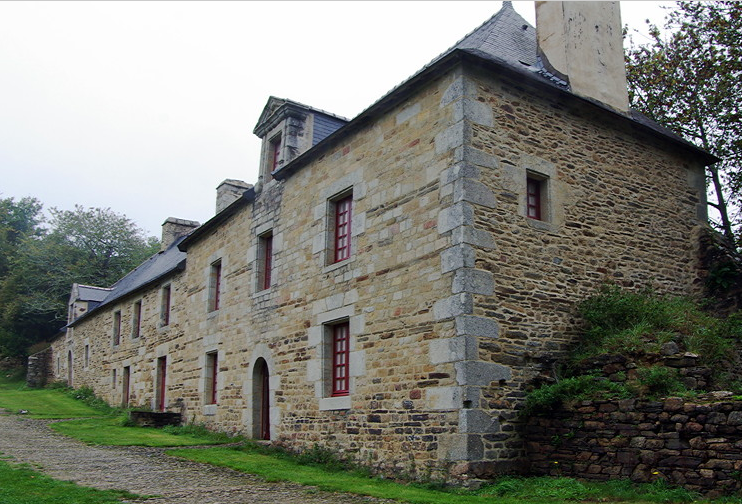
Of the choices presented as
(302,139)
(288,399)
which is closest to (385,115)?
(302,139)

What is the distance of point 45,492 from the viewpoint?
7.40 metres

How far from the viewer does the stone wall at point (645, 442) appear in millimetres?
6641

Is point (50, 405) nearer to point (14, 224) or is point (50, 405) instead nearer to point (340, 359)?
point (340, 359)

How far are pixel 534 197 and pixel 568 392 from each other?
3080mm

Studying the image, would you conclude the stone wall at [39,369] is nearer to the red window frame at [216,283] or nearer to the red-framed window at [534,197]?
the red window frame at [216,283]

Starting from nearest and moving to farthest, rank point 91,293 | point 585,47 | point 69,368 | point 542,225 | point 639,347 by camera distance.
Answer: point 639,347
point 542,225
point 585,47
point 69,368
point 91,293

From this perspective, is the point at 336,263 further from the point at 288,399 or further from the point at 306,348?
the point at 288,399

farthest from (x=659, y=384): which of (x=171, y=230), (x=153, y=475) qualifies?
(x=171, y=230)

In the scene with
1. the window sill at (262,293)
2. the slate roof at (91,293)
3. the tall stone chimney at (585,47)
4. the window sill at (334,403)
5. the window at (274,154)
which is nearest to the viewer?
the window sill at (334,403)

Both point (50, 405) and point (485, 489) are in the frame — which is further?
point (50, 405)

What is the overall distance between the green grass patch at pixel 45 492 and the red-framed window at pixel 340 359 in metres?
4.18

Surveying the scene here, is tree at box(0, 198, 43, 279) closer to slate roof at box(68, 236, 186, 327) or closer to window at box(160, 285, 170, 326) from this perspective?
slate roof at box(68, 236, 186, 327)

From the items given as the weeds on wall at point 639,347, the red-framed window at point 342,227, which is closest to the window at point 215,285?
the red-framed window at point 342,227

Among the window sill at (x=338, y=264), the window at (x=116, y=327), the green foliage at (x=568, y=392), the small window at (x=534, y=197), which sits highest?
the small window at (x=534, y=197)
